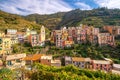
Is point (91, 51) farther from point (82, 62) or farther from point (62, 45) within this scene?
point (62, 45)

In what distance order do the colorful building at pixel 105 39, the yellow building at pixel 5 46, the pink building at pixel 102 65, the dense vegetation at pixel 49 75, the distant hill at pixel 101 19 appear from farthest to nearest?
the distant hill at pixel 101 19 → the colorful building at pixel 105 39 → the yellow building at pixel 5 46 → the pink building at pixel 102 65 → the dense vegetation at pixel 49 75

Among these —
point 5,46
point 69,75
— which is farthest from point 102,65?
point 5,46

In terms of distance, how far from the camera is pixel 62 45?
3020 centimetres

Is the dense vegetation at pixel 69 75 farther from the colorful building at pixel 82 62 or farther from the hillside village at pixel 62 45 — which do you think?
the colorful building at pixel 82 62

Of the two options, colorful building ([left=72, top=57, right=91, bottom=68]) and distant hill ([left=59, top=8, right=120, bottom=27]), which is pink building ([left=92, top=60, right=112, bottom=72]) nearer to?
colorful building ([left=72, top=57, right=91, bottom=68])

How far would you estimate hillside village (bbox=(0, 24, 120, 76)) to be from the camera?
75.9ft

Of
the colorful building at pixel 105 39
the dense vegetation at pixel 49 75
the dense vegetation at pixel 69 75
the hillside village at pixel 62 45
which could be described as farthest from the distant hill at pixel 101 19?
the dense vegetation at pixel 49 75

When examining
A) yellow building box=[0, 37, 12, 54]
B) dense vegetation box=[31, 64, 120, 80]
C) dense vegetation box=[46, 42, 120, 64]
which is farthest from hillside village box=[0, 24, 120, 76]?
dense vegetation box=[31, 64, 120, 80]

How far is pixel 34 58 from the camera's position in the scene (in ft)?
78.9

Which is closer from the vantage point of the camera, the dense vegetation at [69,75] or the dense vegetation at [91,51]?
the dense vegetation at [69,75]

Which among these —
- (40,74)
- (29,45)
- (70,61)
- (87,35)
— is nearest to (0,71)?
(40,74)

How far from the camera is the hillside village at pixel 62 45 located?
23.1 meters

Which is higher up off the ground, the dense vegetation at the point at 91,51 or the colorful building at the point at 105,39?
the colorful building at the point at 105,39

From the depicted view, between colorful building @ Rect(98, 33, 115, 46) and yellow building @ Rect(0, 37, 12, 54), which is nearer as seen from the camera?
yellow building @ Rect(0, 37, 12, 54)
